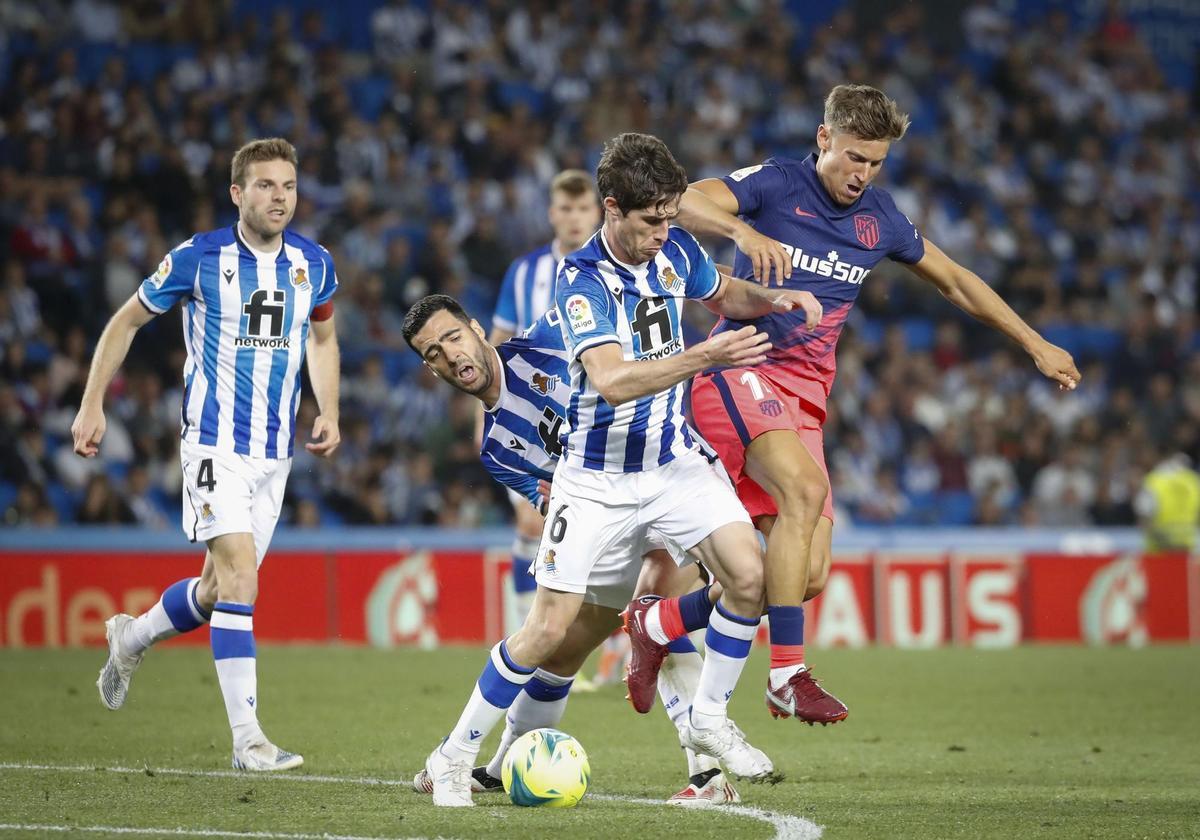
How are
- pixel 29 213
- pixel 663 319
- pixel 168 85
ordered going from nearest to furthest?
pixel 663 319, pixel 29 213, pixel 168 85

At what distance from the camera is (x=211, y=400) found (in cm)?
694

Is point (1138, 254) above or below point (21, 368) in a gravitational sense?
above

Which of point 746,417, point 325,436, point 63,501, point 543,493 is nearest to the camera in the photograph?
point 543,493

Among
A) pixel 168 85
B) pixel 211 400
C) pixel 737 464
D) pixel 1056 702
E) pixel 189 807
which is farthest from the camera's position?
pixel 168 85

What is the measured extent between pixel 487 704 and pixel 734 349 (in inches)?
62.2

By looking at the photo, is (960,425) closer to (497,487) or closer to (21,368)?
(497,487)

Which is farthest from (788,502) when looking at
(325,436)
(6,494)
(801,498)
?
(6,494)

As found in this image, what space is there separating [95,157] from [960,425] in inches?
368

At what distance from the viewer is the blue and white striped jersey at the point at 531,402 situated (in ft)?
19.8

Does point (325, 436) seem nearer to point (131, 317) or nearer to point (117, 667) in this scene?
point (131, 317)

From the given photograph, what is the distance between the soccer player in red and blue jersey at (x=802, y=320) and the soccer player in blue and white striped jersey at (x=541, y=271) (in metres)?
2.88

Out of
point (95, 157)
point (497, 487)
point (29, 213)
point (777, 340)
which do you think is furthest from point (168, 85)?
point (777, 340)

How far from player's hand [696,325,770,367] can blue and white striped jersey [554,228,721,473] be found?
64cm

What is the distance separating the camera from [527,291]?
9.70 metres
